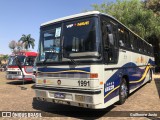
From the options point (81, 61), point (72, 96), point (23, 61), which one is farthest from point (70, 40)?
point (23, 61)

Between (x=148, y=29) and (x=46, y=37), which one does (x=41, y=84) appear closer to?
(x=46, y=37)

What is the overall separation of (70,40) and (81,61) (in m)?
0.87

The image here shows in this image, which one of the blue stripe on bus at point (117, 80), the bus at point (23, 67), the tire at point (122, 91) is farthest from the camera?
the bus at point (23, 67)

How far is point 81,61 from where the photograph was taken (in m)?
6.42

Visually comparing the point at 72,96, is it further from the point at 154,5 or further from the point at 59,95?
the point at 154,5

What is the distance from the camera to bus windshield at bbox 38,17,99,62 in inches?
254

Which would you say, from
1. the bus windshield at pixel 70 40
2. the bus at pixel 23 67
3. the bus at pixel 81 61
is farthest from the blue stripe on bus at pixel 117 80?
the bus at pixel 23 67

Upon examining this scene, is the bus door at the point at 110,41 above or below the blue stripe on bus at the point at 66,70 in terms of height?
above

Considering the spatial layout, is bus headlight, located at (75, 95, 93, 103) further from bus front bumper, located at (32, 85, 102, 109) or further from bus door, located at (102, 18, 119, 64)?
bus door, located at (102, 18, 119, 64)

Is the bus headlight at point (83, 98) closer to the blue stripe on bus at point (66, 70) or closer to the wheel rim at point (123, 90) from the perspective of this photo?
the blue stripe on bus at point (66, 70)

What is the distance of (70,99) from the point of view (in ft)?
22.0

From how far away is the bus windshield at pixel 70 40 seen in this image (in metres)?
6.46

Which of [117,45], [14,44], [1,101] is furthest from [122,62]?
[14,44]

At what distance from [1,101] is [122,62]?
562 cm
